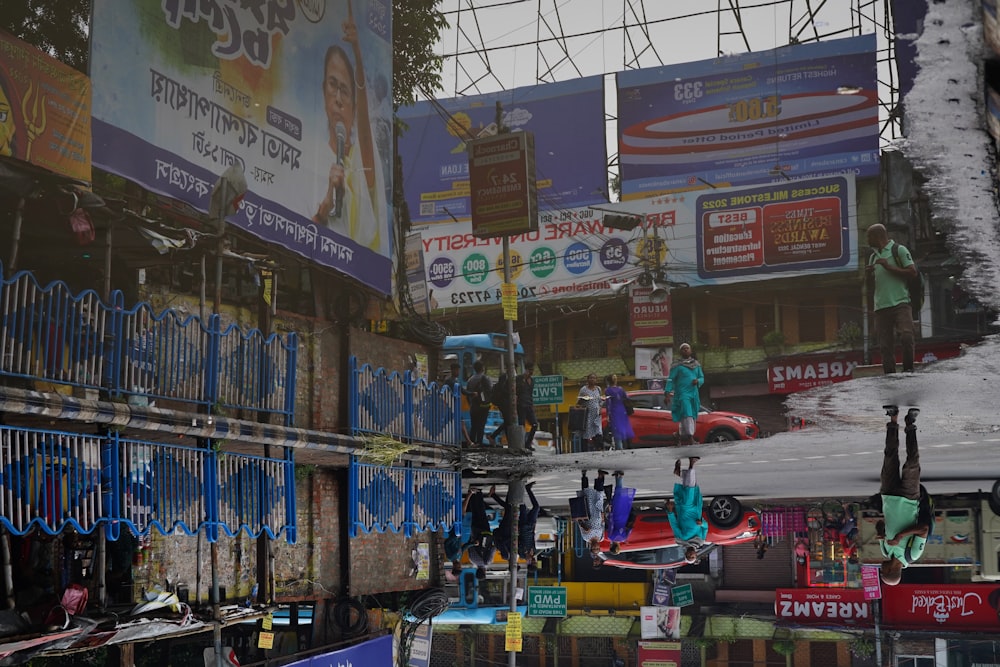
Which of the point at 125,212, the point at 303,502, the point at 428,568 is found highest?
the point at 125,212

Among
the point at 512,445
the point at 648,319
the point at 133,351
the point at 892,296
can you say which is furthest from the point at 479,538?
the point at 648,319

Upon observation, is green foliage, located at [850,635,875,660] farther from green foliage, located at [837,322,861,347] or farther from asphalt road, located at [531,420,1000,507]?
asphalt road, located at [531,420,1000,507]

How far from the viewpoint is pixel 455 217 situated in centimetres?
3869

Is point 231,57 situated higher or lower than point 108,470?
higher

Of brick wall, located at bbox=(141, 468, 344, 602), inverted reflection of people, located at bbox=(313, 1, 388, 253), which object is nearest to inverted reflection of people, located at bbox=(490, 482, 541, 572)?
brick wall, located at bbox=(141, 468, 344, 602)

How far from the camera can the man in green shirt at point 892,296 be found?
1509 centimetres

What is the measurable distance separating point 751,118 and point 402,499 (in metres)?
24.1

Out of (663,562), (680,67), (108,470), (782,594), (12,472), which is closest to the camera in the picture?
(12,472)

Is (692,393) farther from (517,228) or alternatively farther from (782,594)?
(782,594)

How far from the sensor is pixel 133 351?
381 inches

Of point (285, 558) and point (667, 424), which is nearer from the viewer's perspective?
point (285, 558)

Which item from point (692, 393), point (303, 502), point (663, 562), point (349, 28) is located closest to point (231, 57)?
point (349, 28)

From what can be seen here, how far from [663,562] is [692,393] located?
17.1 ft

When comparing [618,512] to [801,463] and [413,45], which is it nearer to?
[801,463]
